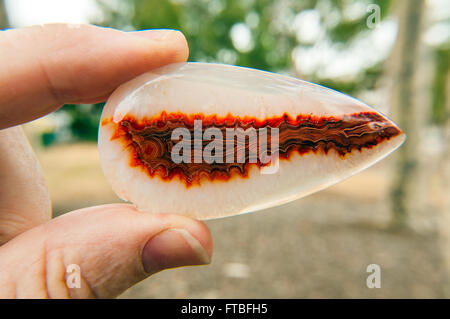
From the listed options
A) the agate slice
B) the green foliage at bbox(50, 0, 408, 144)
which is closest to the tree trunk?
the agate slice

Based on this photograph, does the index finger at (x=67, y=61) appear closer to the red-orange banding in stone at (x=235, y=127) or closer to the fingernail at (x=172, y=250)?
the red-orange banding in stone at (x=235, y=127)

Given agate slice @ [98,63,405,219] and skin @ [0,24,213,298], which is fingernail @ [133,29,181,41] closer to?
skin @ [0,24,213,298]

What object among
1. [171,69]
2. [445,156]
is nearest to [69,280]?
[171,69]

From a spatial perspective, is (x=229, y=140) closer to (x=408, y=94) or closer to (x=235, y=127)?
(x=235, y=127)

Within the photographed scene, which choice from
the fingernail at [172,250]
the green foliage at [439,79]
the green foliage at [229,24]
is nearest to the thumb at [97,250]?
the fingernail at [172,250]

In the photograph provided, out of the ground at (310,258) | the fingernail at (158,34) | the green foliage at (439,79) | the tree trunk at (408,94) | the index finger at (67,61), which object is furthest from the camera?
the green foliage at (439,79)
